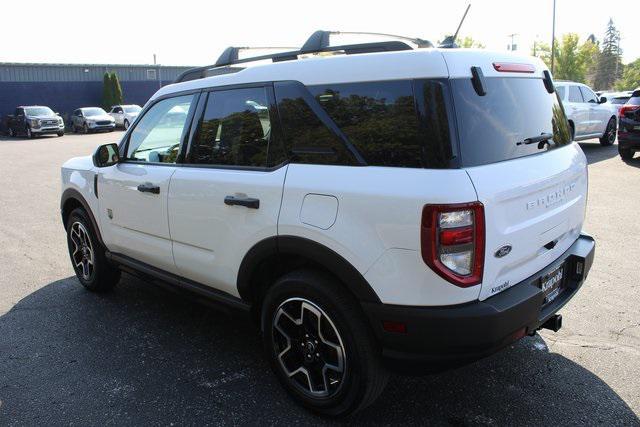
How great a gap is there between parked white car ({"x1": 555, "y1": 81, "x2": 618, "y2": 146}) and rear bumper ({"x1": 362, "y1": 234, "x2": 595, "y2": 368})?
473 inches

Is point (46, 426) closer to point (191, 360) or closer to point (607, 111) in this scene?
point (191, 360)

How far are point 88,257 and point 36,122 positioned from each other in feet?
91.7

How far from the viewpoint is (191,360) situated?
11.7 feet

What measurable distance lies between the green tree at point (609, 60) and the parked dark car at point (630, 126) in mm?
118039

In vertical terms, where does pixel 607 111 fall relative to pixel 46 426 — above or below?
above

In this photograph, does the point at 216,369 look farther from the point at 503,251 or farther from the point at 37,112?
the point at 37,112

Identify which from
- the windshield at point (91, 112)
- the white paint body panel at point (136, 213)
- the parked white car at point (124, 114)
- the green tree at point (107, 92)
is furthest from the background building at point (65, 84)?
the white paint body panel at point (136, 213)

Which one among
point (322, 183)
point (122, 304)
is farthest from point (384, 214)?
point (122, 304)

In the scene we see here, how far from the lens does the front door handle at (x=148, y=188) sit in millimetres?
3674

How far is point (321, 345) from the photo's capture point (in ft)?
9.27

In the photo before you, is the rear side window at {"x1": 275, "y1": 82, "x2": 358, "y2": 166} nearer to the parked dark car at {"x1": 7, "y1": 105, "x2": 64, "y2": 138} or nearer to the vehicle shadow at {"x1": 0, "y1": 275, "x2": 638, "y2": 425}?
the vehicle shadow at {"x1": 0, "y1": 275, "x2": 638, "y2": 425}

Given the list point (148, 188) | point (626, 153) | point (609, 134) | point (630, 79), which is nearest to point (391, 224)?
point (148, 188)

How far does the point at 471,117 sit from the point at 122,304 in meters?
3.42

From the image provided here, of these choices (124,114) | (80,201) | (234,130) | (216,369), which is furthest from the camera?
(124,114)
